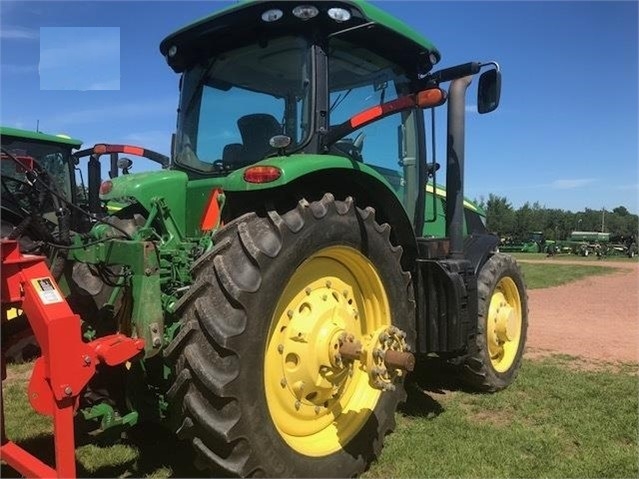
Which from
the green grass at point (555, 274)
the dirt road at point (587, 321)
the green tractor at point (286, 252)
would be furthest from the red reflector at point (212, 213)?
the green grass at point (555, 274)

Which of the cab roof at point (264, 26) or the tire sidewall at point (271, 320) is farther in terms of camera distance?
the cab roof at point (264, 26)

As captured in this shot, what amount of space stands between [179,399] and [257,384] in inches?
13.5

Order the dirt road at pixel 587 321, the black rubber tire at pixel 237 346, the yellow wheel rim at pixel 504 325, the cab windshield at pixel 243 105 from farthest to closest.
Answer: the dirt road at pixel 587 321 < the yellow wheel rim at pixel 504 325 < the cab windshield at pixel 243 105 < the black rubber tire at pixel 237 346

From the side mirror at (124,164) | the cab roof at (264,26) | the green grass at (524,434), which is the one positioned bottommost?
the green grass at (524,434)

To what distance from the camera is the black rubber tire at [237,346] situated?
8.04 ft

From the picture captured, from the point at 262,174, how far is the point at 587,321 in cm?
803

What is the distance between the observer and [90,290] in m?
3.64

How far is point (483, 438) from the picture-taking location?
3.76m

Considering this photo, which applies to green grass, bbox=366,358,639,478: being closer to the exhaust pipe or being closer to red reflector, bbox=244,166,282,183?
the exhaust pipe

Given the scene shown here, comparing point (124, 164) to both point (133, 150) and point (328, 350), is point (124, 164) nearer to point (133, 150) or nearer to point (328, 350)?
point (133, 150)

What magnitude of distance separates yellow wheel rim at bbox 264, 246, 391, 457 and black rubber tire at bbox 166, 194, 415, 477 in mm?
170

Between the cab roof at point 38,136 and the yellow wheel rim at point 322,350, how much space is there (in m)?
7.17

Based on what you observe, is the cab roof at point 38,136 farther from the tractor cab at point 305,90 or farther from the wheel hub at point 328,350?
the wheel hub at point 328,350

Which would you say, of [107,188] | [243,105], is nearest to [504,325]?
[243,105]
